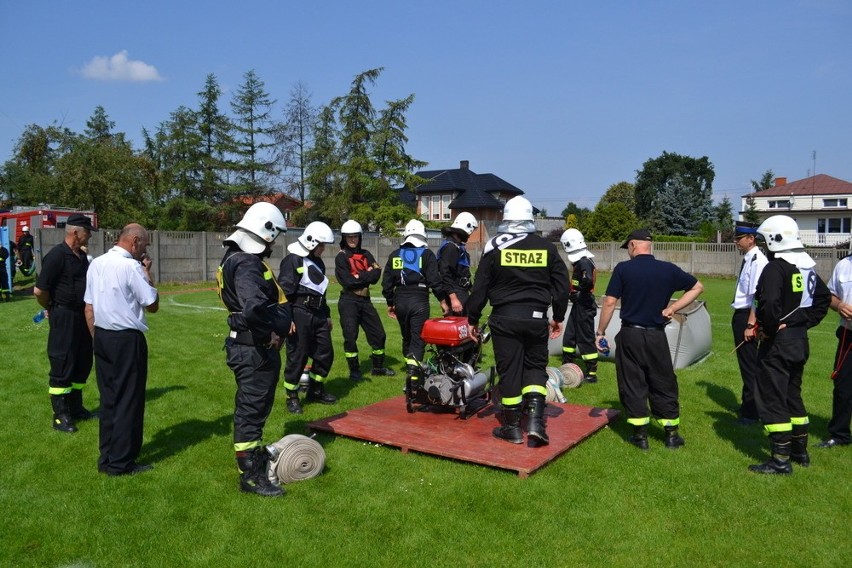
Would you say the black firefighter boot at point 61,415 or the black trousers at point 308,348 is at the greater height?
the black trousers at point 308,348

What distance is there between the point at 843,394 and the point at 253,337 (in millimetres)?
5790

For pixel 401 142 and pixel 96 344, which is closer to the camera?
pixel 96 344

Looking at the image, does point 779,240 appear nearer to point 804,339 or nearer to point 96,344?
point 804,339

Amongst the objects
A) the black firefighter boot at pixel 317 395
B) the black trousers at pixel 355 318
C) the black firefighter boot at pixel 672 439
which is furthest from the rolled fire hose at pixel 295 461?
the black trousers at pixel 355 318

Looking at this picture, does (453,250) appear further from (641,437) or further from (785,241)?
(785,241)

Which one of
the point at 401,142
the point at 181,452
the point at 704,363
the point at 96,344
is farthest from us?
the point at 401,142

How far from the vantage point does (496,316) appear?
6344 mm

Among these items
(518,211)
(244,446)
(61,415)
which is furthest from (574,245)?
(61,415)

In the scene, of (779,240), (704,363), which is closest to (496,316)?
(779,240)

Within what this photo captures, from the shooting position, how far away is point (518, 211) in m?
6.48

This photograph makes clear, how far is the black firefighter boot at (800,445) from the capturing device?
6012 millimetres

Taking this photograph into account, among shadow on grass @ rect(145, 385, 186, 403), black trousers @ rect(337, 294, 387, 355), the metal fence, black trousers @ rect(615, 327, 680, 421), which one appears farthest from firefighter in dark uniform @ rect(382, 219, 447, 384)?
the metal fence

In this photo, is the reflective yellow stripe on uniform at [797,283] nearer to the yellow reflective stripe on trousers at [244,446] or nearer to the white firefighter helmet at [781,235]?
the white firefighter helmet at [781,235]

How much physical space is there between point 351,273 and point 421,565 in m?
5.43
